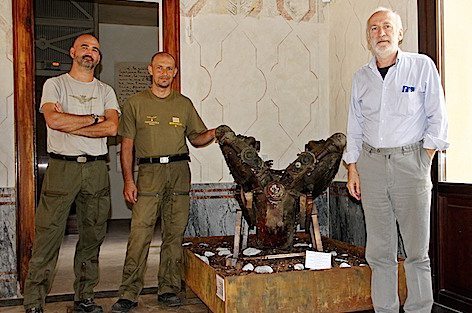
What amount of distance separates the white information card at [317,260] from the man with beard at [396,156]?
23cm

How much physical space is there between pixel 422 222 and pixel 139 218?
1.65 m

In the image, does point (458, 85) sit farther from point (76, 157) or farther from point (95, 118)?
point (76, 157)

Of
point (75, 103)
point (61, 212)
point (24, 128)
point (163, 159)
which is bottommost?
point (61, 212)

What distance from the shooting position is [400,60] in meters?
2.67

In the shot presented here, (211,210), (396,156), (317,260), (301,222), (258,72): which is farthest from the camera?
(258,72)

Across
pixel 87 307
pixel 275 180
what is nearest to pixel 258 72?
pixel 275 180

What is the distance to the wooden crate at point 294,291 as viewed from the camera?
2.62m

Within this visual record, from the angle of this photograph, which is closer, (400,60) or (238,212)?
(400,60)

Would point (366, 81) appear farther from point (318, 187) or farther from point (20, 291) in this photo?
point (20, 291)

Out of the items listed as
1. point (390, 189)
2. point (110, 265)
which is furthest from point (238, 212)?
point (110, 265)

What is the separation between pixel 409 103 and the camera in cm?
261

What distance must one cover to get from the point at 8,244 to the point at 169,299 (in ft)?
3.81

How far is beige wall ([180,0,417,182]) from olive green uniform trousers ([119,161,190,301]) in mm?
590

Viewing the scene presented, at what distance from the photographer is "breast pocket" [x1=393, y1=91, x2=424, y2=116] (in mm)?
2613
